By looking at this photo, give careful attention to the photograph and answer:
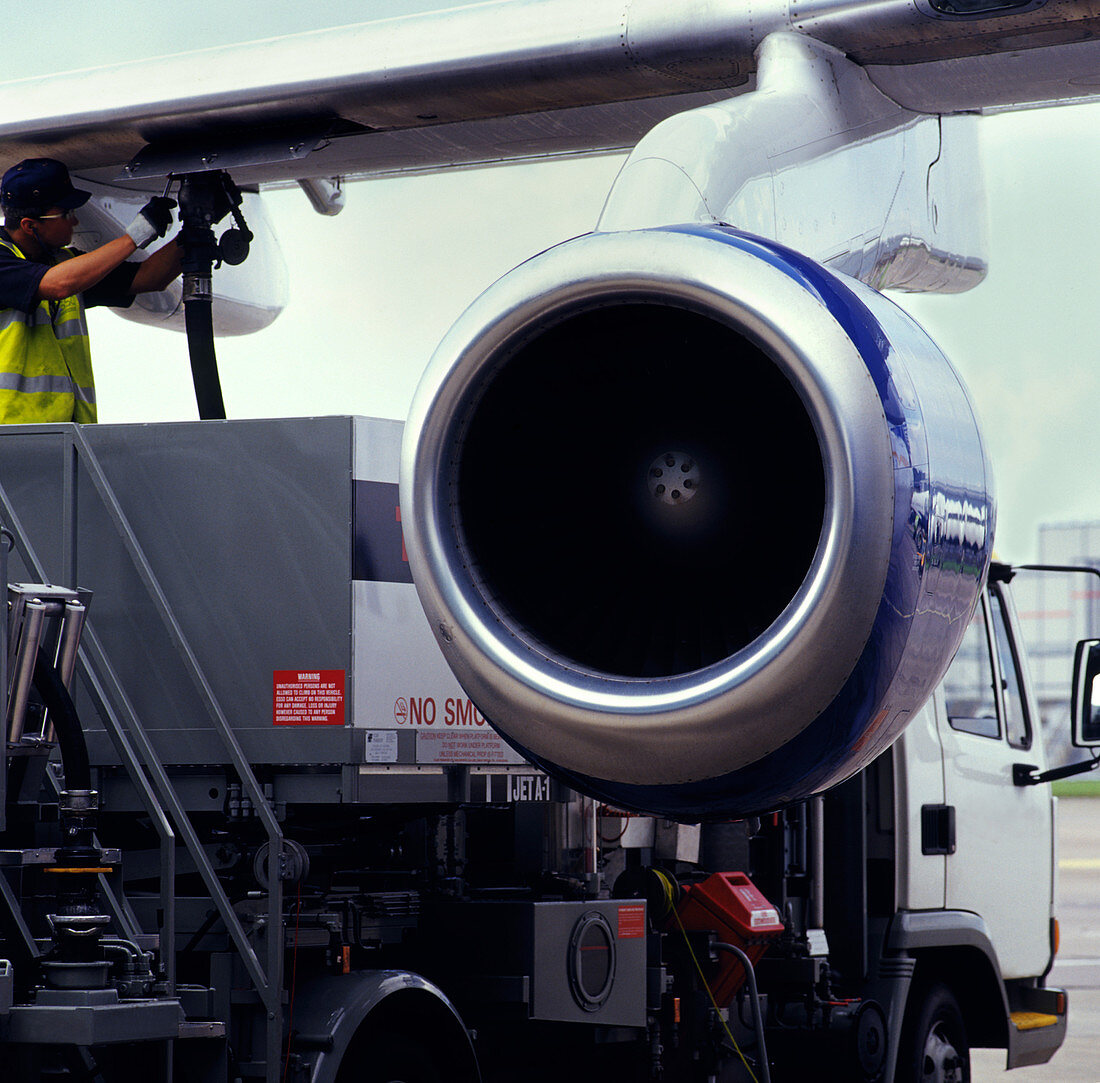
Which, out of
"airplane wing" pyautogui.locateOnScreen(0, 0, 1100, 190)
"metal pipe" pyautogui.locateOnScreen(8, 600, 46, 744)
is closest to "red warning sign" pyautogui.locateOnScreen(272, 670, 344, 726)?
"metal pipe" pyautogui.locateOnScreen(8, 600, 46, 744)

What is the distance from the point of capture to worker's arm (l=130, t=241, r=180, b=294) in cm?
659

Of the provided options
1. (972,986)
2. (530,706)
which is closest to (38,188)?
(530,706)

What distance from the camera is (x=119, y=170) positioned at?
7.14 metres

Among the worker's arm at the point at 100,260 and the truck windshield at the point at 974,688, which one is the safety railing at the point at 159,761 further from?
the truck windshield at the point at 974,688

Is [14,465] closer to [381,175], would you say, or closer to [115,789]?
[115,789]

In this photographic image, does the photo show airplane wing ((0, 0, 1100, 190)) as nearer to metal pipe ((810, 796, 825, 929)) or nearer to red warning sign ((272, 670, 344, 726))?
red warning sign ((272, 670, 344, 726))

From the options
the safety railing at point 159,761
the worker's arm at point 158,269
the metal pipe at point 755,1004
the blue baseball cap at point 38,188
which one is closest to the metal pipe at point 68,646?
the safety railing at point 159,761

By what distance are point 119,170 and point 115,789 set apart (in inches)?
113

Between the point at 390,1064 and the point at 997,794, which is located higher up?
the point at 997,794

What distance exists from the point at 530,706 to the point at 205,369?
308 cm

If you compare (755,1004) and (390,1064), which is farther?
(755,1004)

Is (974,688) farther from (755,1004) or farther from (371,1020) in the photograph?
(371,1020)

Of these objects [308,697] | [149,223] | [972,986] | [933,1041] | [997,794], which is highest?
[149,223]

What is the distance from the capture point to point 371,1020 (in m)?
5.16
